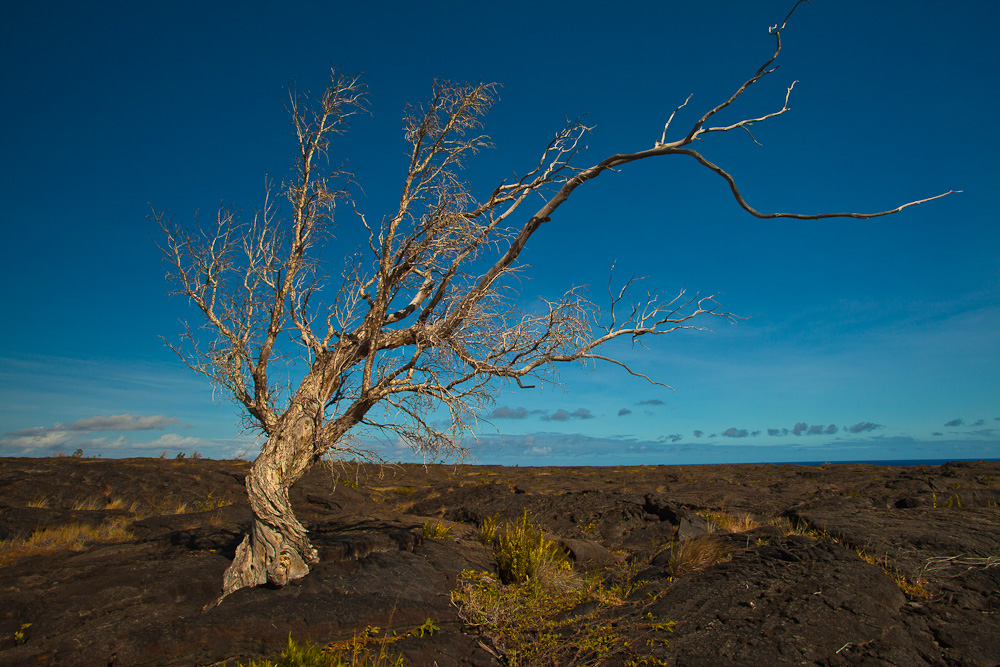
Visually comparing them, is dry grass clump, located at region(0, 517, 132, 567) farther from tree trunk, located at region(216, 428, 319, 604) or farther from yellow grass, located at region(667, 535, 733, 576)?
yellow grass, located at region(667, 535, 733, 576)

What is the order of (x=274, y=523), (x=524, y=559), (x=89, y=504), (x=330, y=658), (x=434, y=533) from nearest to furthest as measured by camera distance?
(x=330, y=658)
(x=274, y=523)
(x=524, y=559)
(x=434, y=533)
(x=89, y=504)

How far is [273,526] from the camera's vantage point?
7121mm

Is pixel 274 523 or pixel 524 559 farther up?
pixel 274 523

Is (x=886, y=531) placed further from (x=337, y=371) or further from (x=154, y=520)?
(x=154, y=520)

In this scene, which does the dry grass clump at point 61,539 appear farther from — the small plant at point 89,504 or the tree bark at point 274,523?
the tree bark at point 274,523

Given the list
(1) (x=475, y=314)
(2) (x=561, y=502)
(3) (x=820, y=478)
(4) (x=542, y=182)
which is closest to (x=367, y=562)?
(1) (x=475, y=314)

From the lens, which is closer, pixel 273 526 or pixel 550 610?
pixel 550 610

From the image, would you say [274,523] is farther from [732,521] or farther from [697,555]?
[732,521]

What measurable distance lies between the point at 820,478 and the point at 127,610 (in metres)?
28.1

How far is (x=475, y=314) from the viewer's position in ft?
26.5

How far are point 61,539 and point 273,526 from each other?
23.4ft

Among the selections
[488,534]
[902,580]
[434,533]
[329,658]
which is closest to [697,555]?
[902,580]

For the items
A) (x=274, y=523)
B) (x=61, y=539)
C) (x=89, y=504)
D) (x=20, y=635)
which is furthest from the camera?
(x=89, y=504)

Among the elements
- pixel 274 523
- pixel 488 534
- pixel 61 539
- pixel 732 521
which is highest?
pixel 274 523
